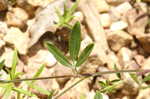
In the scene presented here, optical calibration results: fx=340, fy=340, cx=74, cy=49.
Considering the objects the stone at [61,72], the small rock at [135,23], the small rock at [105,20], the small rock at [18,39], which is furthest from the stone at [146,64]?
the small rock at [18,39]

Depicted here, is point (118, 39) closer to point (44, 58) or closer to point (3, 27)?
point (44, 58)

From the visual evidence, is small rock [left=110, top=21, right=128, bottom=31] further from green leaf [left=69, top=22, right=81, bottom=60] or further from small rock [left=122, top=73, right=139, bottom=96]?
green leaf [left=69, top=22, right=81, bottom=60]

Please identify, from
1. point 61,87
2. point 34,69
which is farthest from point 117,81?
point 34,69

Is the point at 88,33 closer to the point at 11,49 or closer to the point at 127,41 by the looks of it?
the point at 127,41

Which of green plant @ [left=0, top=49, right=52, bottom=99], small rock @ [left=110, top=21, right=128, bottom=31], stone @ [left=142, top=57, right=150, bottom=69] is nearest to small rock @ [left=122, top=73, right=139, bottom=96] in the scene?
stone @ [left=142, top=57, right=150, bottom=69]

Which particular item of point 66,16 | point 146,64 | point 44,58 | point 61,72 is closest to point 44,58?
point 44,58

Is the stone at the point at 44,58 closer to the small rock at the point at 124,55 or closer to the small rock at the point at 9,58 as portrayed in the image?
the small rock at the point at 9,58
